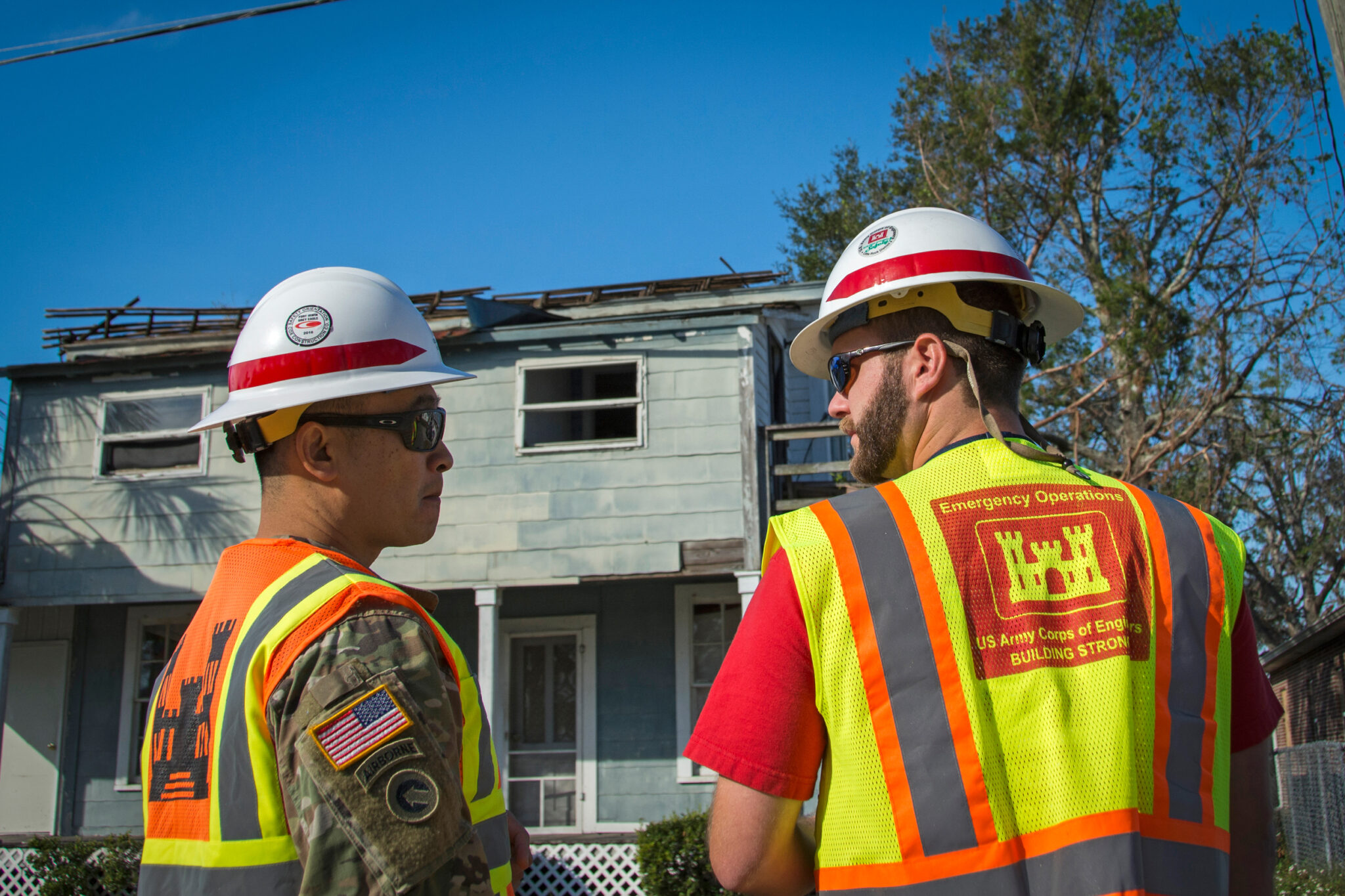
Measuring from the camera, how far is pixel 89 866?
36.1ft

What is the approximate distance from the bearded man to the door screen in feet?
39.9

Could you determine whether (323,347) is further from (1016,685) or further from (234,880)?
(1016,685)

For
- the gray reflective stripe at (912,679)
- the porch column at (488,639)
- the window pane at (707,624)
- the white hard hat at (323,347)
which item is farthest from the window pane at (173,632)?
the gray reflective stripe at (912,679)

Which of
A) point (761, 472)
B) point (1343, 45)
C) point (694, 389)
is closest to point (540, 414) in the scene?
point (694, 389)

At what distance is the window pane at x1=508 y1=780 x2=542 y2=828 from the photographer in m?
13.5

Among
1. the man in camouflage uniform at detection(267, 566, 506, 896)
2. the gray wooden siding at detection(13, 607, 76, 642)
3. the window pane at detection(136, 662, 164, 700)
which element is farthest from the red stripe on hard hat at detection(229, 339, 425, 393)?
the gray wooden siding at detection(13, 607, 76, 642)

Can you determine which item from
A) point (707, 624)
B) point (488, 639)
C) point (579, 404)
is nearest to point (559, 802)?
point (488, 639)

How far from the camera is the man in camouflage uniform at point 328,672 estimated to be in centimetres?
153

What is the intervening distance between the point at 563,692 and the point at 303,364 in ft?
40.2

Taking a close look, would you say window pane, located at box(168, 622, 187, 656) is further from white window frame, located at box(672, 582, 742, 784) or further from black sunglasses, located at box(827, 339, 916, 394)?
black sunglasses, located at box(827, 339, 916, 394)

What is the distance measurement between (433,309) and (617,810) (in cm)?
735

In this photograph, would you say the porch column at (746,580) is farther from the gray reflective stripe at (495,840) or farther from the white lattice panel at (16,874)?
the gray reflective stripe at (495,840)

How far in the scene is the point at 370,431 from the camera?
2.22 meters

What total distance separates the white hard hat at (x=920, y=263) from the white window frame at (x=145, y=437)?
1312cm
